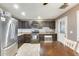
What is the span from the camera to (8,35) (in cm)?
145

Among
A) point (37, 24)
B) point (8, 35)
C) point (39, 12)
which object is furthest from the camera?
point (37, 24)

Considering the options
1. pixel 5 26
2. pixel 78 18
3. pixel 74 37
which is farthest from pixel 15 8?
pixel 74 37

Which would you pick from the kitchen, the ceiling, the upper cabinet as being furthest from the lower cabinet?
the ceiling

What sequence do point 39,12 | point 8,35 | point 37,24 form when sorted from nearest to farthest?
point 8,35, point 39,12, point 37,24

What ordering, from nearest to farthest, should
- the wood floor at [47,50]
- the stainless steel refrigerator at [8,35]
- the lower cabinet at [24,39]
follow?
the stainless steel refrigerator at [8,35]
the wood floor at [47,50]
the lower cabinet at [24,39]

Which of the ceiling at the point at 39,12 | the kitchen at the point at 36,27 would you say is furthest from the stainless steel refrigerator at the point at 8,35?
the ceiling at the point at 39,12

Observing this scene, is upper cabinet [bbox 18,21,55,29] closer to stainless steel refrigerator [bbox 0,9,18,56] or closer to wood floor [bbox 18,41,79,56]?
stainless steel refrigerator [bbox 0,9,18,56]

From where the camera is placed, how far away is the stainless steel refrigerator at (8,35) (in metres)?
1.36

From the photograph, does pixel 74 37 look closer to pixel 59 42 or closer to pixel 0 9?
pixel 59 42

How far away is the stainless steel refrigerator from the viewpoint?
1363mm

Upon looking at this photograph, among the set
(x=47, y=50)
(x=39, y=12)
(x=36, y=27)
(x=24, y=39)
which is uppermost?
(x=39, y=12)

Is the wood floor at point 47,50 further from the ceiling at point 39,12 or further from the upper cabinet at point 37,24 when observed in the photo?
the ceiling at point 39,12

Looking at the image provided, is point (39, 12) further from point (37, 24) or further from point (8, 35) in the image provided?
point (8, 35)

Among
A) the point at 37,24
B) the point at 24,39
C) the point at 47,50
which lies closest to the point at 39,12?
the point at 37,24
